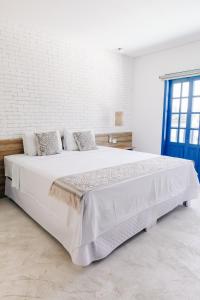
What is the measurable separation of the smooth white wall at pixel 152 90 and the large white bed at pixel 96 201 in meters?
1.80

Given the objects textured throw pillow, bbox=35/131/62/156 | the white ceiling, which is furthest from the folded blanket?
the white ceiling

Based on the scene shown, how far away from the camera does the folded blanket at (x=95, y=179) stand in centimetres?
161

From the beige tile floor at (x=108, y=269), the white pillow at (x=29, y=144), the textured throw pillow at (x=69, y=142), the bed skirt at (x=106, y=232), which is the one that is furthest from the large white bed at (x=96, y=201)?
the textured throw pillow at (x=69, y=142)

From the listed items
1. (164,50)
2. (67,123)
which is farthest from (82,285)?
(164,50)

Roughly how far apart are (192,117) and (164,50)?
145 centimetres

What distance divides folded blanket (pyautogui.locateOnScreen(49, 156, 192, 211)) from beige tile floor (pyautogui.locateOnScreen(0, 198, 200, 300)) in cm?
54

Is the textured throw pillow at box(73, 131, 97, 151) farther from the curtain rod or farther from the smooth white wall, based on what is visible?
the curtain rod

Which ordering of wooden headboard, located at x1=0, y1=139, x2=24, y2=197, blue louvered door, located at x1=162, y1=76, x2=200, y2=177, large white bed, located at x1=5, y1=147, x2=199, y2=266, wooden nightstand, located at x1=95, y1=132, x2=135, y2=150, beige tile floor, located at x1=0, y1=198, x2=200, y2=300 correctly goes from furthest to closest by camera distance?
1. wooden nightstand, located at x1=95, y1=132, x2=135, y2=150
2. blue louvered door, located at x1=162, y1=76, x2=200, y2=177
3. wooden headboard, located at x1=0, y1=139, x2=24, y2=197
4. large white bed, located at x1=5, y1=147, x2=199, y2=266
5. beige tile floor, located at x1=0, y1=198, x2=200, y2=300

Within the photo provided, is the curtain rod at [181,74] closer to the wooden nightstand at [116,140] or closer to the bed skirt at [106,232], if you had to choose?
the wooden nightstand at [116,140]

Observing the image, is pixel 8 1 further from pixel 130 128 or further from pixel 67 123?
pixel 130 128

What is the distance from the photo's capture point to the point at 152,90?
14.1ft

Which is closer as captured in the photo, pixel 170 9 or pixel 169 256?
pixel 169 256

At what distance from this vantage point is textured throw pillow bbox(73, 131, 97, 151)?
3451 mm

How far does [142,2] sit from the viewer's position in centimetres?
232
